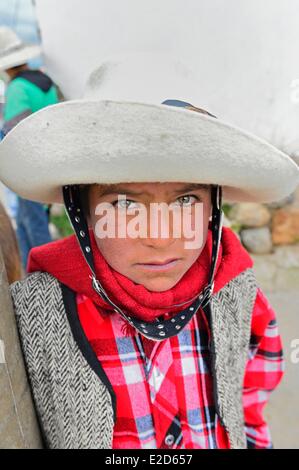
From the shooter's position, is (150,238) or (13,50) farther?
(13,50)

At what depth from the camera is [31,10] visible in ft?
6.95

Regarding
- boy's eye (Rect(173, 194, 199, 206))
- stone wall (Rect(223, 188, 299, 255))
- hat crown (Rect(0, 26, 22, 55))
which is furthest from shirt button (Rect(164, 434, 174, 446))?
stone wall (Rect(223, 188, 299, 255))

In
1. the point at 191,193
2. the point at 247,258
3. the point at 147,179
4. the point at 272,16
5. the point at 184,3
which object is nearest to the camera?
the point at 147,179

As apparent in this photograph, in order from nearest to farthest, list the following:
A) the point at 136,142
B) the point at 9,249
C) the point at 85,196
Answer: the point at 136,142, the point at 85,196, the point at 9,249

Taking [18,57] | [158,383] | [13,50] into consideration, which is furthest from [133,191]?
[13,50]

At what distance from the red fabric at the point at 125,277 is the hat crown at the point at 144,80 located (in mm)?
275

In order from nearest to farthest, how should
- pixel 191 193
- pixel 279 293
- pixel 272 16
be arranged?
pixel 191 193 < pixel 272 16 < pixel 279 293

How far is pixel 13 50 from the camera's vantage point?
2.26m

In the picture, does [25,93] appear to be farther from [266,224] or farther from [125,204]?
[266,224]

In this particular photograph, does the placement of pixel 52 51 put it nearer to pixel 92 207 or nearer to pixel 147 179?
pixel 92 207

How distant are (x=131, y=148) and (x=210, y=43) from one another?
0.63 metres

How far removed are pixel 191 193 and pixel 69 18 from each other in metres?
0.79

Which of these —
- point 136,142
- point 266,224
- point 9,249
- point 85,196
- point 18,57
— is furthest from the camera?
point 266,224
